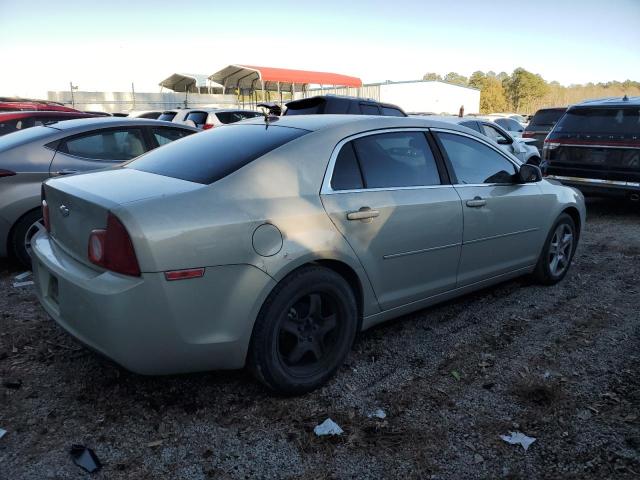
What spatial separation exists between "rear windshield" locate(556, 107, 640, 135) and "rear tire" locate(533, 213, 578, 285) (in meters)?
3.65

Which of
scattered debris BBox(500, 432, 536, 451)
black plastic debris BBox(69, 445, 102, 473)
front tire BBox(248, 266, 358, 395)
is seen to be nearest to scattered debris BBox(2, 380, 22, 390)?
black plastic debris BBox(69, 445, 102, 473)

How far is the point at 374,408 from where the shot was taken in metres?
2.91

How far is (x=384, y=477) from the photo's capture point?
2373 millimetres

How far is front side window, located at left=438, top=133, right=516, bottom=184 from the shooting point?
3930 mm

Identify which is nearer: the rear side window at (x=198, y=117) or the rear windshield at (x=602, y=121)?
the rear windshield at (x=602, y=121)

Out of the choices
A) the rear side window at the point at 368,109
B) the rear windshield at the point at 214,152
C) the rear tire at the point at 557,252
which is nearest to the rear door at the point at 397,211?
the rear windshield at the point at 214,152

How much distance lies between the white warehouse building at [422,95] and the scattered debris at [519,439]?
1396 inches

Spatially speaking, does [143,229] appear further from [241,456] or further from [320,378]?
[320,378]

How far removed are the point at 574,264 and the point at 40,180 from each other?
5557 millimetres

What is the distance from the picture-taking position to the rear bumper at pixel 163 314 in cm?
242

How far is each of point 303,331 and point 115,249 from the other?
113 centimetres

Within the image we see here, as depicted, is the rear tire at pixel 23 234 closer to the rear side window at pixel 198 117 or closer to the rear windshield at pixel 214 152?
the rear windshield at pixel 214 152

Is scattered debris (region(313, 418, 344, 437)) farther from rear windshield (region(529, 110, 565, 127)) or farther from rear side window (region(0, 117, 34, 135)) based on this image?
rear windshield (region(529, 110, 565, 127))

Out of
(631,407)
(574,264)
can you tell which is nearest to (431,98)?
(574,264)
